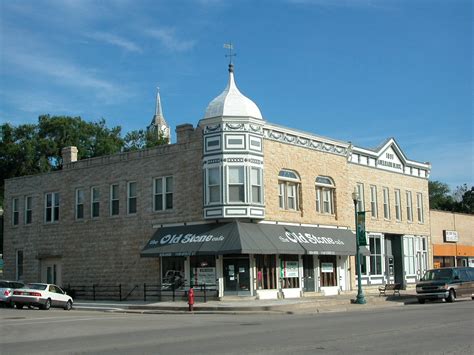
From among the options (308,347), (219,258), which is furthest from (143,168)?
(308,347)

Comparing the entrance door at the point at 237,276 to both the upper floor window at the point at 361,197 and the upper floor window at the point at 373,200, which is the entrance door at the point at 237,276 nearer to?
the upper floor window at the point at 361,197

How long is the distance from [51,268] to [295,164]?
17.1 meters

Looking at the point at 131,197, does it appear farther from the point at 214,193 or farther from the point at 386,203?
the point at 386,203

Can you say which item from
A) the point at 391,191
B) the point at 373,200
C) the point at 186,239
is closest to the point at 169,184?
the point at 186,239

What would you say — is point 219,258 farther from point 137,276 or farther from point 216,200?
point 137,276

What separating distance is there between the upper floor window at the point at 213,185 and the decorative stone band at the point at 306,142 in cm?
337

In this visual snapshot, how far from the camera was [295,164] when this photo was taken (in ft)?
115

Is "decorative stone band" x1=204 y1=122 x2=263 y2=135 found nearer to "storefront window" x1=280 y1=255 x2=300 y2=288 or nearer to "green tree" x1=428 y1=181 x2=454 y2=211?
"storefront window" x1=280 y1=255 x2=300 y2=288

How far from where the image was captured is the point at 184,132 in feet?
110

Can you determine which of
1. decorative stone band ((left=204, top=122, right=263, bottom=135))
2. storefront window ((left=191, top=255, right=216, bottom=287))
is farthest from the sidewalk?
decorative stone band ((left=204, top=122, right=263, bottom=135))

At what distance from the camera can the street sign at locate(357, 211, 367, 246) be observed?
3241cm

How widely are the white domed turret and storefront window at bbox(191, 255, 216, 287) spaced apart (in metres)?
7.22

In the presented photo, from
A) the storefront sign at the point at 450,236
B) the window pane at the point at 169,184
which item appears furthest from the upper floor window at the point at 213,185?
the storefront sign at the point at 450,236

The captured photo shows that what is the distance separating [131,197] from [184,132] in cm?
536
